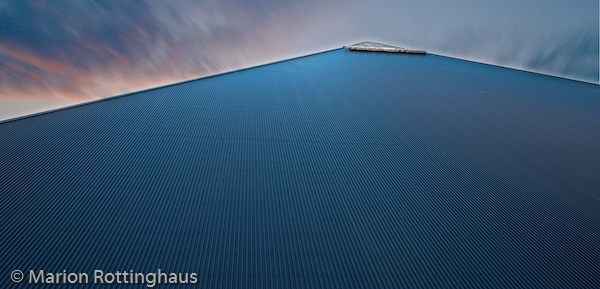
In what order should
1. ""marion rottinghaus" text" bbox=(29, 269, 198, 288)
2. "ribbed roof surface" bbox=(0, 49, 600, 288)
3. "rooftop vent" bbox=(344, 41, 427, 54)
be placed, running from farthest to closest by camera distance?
"rooftop vent" bbox=(344, 41, 427, 54) → "ribbed roof surface" bbox=(0, 49, 600, 288) → ""marion rottinghaus" text" bbox=(29, 269, 198, 288)

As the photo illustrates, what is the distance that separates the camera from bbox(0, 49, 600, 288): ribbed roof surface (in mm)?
7148

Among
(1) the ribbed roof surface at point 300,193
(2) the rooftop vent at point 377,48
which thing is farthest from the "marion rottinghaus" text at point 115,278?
(2) the rooftop vent at point 377,48

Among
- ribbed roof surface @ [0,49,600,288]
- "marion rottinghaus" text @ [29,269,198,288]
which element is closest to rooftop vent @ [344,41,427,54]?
ribbed roof surface @ [0,49,600,288]

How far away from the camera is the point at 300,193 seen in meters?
9.74

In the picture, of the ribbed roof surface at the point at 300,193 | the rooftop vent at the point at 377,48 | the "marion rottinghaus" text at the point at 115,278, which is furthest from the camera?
the rooftop vent at the point at 377,48

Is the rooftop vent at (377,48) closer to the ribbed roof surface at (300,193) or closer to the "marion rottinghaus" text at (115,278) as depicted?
the ribbed roof surface at (300,193)

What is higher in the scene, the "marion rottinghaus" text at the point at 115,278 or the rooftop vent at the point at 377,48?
the rooftop vent at the point at 377,48

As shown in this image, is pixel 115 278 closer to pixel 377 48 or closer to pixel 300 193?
pixel 300 193

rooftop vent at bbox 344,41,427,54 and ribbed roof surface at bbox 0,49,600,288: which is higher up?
rooftop vent at bbox 344,41,427,54

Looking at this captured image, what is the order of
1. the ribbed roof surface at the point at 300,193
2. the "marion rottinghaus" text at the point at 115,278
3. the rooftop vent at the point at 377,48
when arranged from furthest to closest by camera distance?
the rooftop vent at the point at 377,48 < the ribbed roof surface at the point at 300,193 < the "marion rottinghaus" text at the point at 115,278

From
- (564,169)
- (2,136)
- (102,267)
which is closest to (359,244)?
(102,267)

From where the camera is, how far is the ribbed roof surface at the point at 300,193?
7148 mm

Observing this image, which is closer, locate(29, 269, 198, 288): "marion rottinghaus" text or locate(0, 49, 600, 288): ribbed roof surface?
locate(29, 269, 198, 288): "marion rottinghaus" text

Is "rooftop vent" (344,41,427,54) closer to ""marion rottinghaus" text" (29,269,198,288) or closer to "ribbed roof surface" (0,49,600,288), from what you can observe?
"ribbed roof surface" (0,49,600,288)
